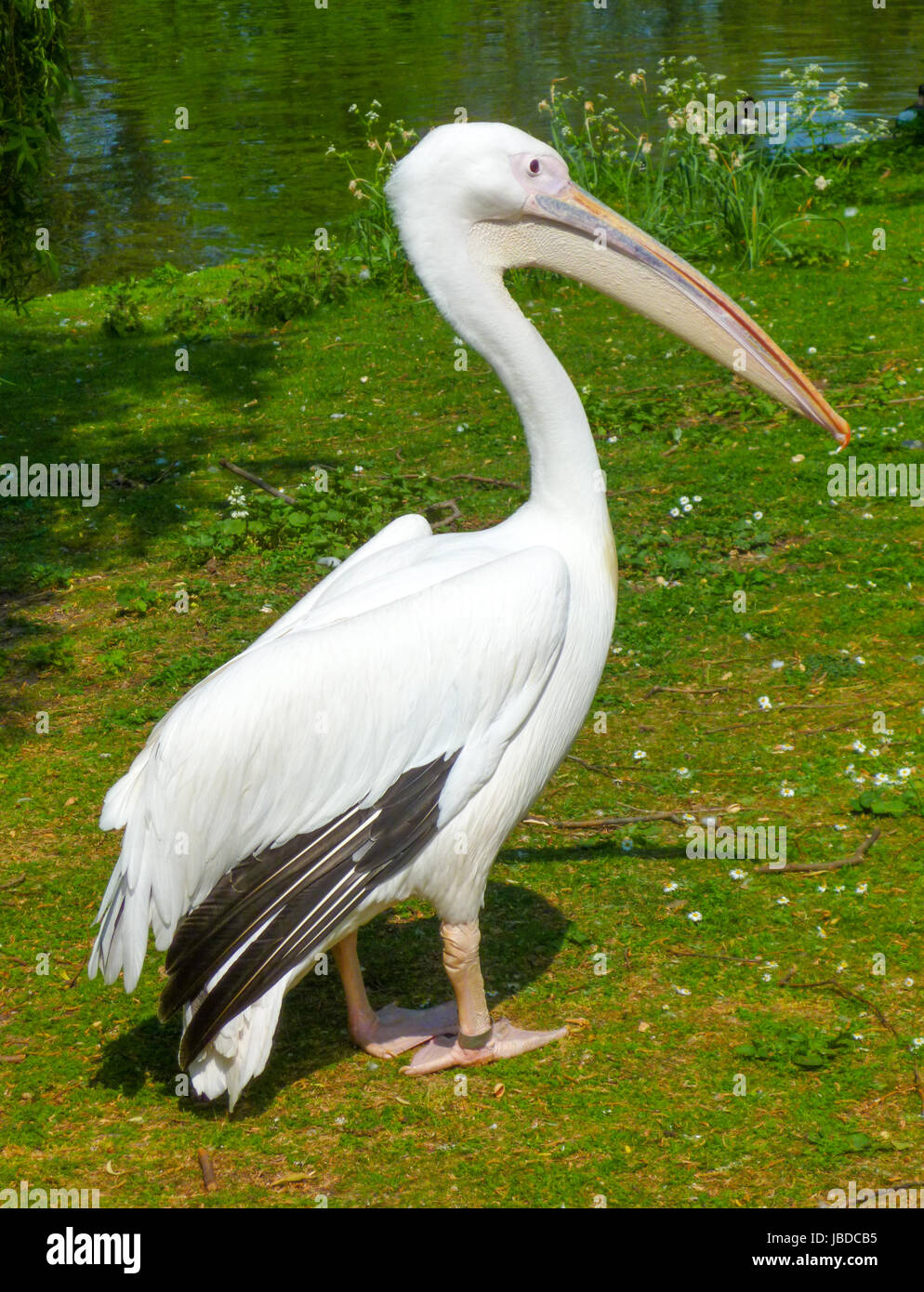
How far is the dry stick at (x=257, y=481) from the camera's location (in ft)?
21.7

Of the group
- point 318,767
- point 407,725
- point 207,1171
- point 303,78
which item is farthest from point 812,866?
point 303,78

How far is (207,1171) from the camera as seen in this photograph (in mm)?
3047

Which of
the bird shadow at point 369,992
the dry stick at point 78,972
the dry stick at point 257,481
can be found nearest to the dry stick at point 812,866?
the bird shadow at point 369,992

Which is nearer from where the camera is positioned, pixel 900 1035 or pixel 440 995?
pixel 900 1035

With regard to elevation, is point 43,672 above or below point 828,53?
below

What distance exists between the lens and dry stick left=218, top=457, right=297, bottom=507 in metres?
6.61

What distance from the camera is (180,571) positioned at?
624cm

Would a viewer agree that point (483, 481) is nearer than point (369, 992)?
No

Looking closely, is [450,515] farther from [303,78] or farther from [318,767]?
[303,78]

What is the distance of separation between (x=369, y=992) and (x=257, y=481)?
3531 mm

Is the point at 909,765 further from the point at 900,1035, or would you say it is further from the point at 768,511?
the point at 768,511

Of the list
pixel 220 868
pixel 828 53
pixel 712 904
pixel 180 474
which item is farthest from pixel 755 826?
pixel 828 53

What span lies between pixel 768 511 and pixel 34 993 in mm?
3751

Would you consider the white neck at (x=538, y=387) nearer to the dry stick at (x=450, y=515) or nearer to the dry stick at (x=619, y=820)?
the dry stick at (x=619, y=820)
